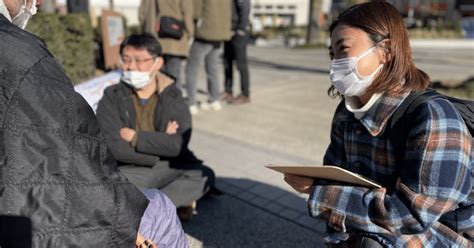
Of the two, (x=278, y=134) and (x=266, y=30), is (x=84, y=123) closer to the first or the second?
(x=278, y=134)

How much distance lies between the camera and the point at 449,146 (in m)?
1.62

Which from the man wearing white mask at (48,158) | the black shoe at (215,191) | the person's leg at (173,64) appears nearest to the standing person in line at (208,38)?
the person's leg at (173,64)

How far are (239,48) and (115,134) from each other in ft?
11.4

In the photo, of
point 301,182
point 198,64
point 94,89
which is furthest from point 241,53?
point 301,182

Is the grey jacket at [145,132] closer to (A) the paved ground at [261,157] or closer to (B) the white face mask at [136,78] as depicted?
(B) the white face mask at [136,78]

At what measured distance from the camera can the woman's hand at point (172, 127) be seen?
3.13m

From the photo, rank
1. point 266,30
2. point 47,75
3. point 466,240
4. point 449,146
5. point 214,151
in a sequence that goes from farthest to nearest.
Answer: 1. point 266,30
2. point 214,151
3. point 466,240
4. point 449,146
5. point 47,75

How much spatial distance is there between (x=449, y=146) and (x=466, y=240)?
1.45 feet

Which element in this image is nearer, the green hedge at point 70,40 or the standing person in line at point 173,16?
the standing person in line at point 173,16

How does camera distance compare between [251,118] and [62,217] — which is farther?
[251,118]

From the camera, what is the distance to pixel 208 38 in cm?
570

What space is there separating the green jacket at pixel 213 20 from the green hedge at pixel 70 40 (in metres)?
1.89

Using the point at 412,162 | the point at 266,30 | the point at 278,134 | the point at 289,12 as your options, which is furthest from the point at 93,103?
the point at 289,12

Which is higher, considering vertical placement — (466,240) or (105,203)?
(105,203)
